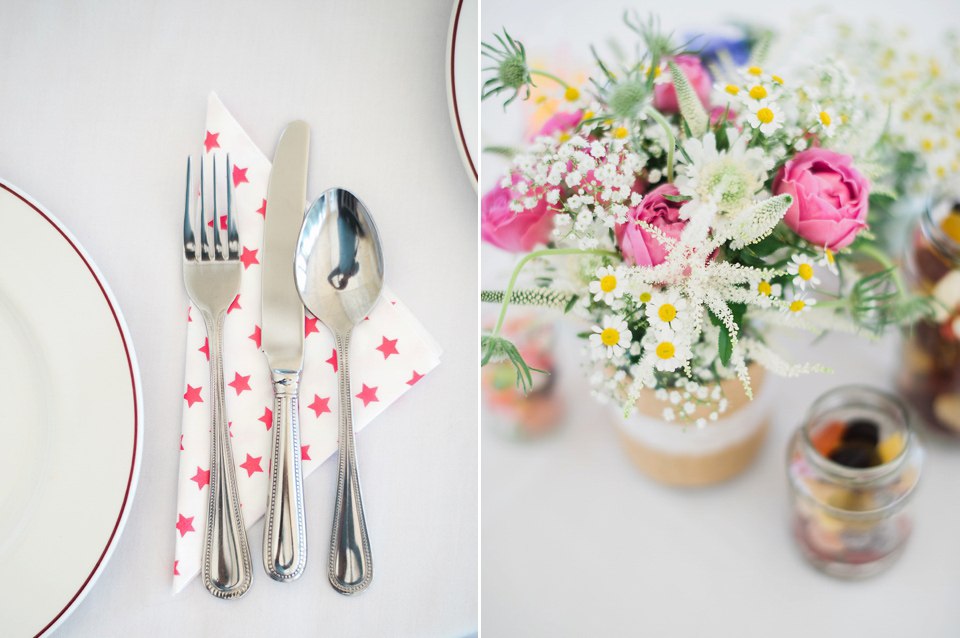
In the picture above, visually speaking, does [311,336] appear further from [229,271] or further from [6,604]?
[6,604]

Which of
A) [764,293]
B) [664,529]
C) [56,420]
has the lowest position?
[664,529]

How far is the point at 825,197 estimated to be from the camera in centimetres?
23

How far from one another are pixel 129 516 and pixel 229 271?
0.15m

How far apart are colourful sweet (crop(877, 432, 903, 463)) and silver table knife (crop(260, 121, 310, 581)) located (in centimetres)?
34

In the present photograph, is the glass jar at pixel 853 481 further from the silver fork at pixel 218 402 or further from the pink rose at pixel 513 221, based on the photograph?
the silver fork at pixel 218 402

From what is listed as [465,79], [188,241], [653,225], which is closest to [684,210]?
[653,225]

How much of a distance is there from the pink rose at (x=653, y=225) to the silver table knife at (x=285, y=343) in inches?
7.7

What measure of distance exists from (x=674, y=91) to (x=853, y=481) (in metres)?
0.23

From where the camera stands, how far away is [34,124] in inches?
14.3

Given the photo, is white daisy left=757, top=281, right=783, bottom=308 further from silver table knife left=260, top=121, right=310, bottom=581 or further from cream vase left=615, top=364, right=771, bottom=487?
silver table knife left=260, top=121, right=310, bottom=581

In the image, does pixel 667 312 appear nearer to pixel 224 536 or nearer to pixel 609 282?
pixel 609 282

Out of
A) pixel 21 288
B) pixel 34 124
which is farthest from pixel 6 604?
pixel 34 124

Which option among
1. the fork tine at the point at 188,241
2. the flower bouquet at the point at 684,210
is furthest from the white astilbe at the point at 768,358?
the fork tine at the point at 188,241

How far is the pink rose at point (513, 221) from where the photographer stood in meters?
0.26
